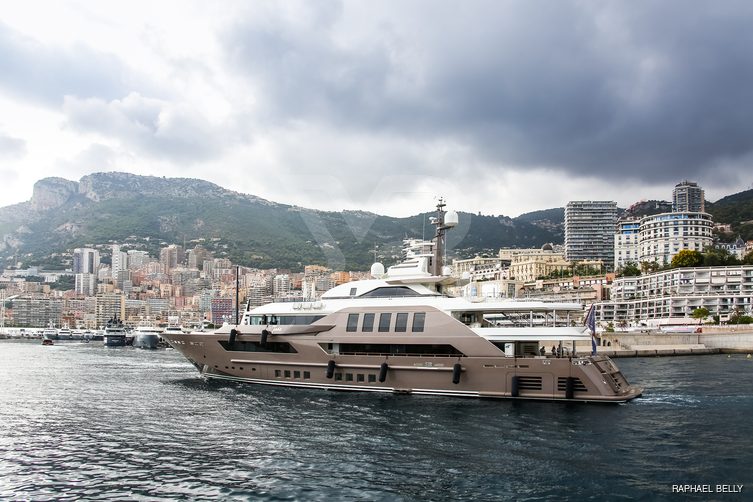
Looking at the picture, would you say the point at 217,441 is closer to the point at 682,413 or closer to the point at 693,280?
the point at 682,413

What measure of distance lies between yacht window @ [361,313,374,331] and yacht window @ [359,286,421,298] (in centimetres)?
115

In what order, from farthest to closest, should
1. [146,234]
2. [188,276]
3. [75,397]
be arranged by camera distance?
[146,234] < [188,276] < [75,397]

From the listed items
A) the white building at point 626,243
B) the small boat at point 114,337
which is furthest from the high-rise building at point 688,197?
the small boat at point 114,337

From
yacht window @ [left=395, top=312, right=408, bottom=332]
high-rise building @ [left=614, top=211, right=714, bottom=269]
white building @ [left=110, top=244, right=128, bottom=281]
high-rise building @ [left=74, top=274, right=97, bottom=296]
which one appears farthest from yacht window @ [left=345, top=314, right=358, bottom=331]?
high-rise building @ [left=74, top=274, right=97, bottom=296]

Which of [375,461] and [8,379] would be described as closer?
[375,461]

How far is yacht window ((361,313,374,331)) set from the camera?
2345cm

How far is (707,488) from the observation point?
11625 millimetres

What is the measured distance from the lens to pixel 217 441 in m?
15.5

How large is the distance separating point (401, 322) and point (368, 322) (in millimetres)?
1365

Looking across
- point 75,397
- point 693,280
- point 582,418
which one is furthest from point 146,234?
point 582,418

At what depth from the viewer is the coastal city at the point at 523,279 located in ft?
276

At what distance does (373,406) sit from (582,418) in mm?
6618

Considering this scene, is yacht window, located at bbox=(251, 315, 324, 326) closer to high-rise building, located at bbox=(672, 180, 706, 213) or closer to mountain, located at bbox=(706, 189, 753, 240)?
mountain, located at bbox=(706, 189, 753, 240)

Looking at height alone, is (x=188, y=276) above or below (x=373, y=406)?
above
